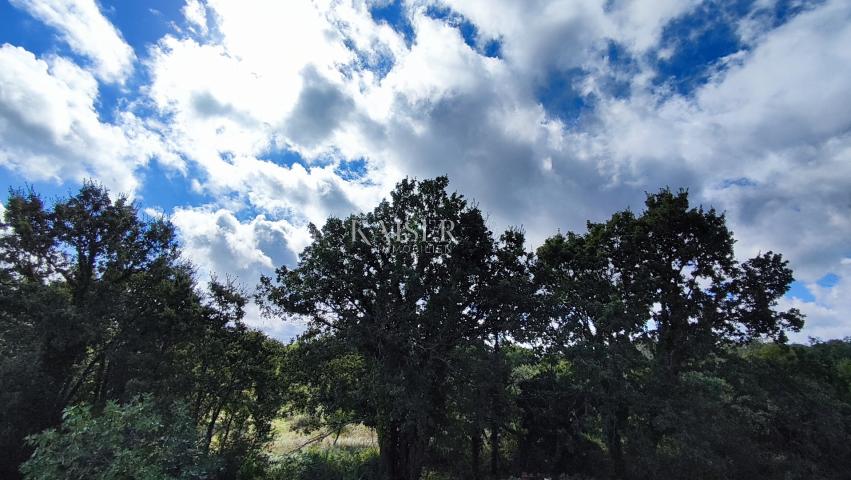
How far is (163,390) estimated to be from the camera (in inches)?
640

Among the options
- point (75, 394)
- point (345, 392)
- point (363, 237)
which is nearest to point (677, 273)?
point (363, 237)

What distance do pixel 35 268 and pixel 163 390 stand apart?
30.3 feet

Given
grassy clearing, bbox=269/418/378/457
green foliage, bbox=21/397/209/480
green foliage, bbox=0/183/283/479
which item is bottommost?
grassy clearing, bbox=269/418/378/457

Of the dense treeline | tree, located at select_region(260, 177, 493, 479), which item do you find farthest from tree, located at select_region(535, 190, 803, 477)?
tree, located at select_region(260, 177, 493, 479)

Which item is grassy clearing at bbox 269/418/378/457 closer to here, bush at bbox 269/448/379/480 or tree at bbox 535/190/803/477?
bush at bbox 269/448/379/480

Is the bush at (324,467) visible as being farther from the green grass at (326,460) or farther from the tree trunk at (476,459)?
the tree trunk at (476,459)

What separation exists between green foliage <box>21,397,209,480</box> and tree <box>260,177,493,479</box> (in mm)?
6914

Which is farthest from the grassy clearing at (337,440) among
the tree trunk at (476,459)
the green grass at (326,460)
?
the tree trunk at (476,459)

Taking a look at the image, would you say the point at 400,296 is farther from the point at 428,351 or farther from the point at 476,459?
the point at 476,459

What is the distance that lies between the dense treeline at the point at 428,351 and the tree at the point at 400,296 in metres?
0.08

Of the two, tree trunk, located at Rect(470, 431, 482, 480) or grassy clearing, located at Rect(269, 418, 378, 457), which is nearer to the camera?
tree trunk, located at Rect(470, 431, 482, 480)

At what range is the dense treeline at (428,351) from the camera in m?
16.0

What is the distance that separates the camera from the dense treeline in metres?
16.0

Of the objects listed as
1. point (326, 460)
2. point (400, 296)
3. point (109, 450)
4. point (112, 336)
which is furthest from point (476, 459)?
point (112, 336)
